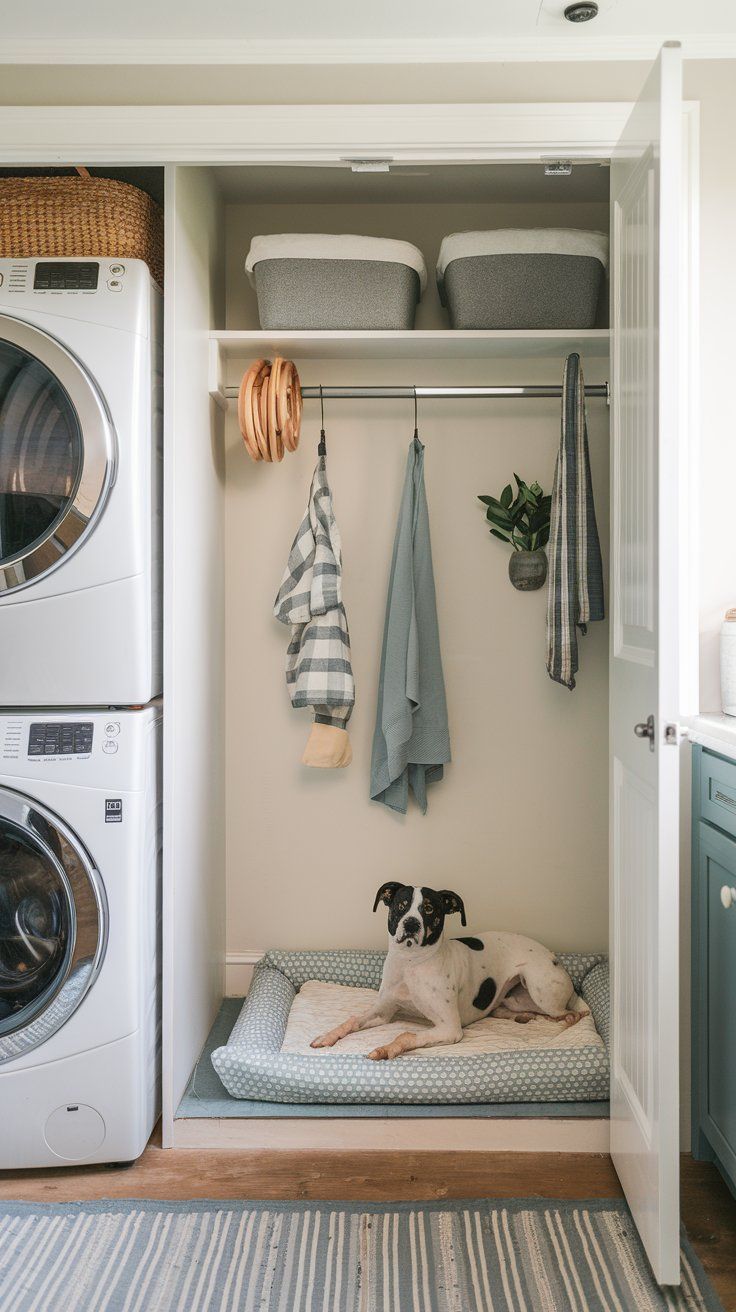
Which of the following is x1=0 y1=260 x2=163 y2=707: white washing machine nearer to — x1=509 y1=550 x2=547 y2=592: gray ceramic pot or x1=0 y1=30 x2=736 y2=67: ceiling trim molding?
x1=0 y1=30 x2=736 y2=67: ceiling trim molding

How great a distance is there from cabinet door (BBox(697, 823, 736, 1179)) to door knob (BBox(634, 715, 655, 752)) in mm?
285

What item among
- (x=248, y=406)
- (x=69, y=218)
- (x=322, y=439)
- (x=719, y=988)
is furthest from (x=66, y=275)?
(x=719, y=988)

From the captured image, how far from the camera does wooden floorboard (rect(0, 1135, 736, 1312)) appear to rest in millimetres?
1908

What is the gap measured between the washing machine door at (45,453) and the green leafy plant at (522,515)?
43.4 inches

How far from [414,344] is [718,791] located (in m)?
1.36

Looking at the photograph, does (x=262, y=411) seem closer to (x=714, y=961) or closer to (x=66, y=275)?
(x=66, y=275)

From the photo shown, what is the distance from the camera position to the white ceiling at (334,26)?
183 centimetres

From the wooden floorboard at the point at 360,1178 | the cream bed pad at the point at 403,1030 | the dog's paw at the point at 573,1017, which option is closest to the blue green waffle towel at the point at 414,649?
the cream bed pad at the point at 403,1030

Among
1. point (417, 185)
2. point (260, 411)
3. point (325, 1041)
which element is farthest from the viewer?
point (417, 185)

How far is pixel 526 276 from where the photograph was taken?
7.63 ft

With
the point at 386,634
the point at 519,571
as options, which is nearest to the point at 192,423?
the point at 386,634

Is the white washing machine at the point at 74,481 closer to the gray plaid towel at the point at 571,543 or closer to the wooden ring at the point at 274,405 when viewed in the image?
the wooden ring at the point at 274,405

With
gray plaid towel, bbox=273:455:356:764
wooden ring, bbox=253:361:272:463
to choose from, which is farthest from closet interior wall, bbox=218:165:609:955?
wooden ring, bbox=253:361:272:463

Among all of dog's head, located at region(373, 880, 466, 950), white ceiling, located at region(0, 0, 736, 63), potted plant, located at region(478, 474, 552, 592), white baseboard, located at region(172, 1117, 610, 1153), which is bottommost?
white baseboard, located at region(172, 1117, 610, 1153)
